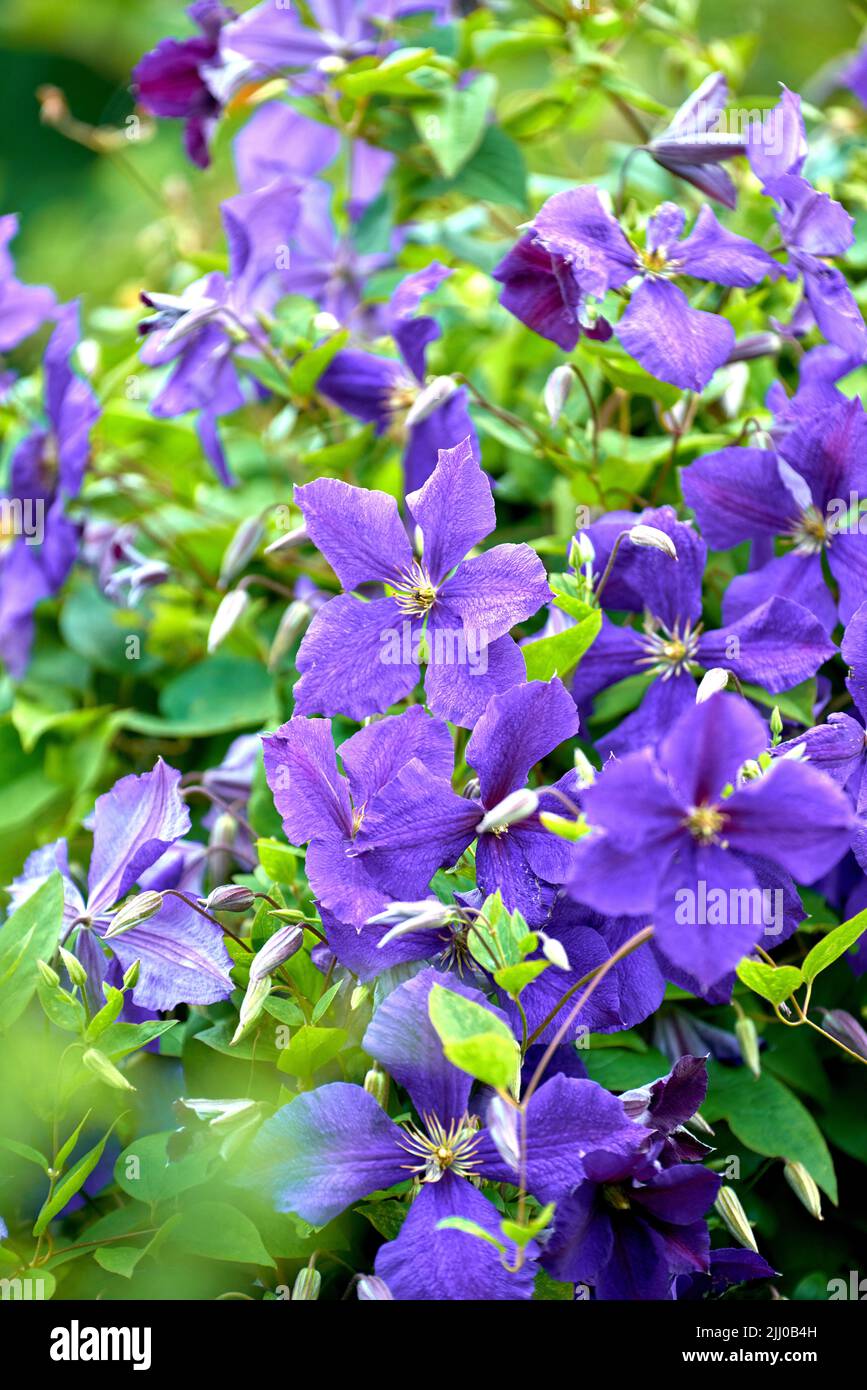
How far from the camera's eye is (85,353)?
96cm

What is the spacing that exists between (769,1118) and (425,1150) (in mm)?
214

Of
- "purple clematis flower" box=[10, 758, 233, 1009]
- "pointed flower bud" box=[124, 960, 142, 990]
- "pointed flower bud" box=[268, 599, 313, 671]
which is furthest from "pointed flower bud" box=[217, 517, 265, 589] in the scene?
"pointed flower bud" box=[124, 960, 142, 990]

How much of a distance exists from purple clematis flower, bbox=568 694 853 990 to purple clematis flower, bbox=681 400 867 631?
0.23 m

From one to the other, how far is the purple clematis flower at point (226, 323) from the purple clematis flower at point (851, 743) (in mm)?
431

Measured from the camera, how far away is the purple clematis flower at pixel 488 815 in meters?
0.56

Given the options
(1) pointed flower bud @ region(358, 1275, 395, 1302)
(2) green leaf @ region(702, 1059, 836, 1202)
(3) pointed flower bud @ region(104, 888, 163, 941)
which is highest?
(3) pointed flower bud @ region(104, 888, 163, 941)

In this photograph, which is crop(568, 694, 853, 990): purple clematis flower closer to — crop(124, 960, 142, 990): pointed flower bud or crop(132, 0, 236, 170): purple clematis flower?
crop(124, 960, 142, 990): pointed flower bud

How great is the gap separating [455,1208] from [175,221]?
3.23ft

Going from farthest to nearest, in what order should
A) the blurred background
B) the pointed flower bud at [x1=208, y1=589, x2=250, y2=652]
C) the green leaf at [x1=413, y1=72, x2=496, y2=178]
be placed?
the blurred background, the green leaf at [x1=413, y1=72, x2=496, y2=178], the pointed flower bud at [x1=208, y1=589, x2=250, y2=652]

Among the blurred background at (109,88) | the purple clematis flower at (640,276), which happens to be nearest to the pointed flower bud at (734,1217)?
the purple clematis flower at (640,276)

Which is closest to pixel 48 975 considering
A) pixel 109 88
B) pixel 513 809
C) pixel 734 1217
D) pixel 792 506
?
pixel 513 809

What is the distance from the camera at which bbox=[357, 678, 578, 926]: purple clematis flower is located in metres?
0.56

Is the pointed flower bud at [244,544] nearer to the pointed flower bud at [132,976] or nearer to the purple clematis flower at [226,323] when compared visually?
the purple clematis flower at [226,323]
